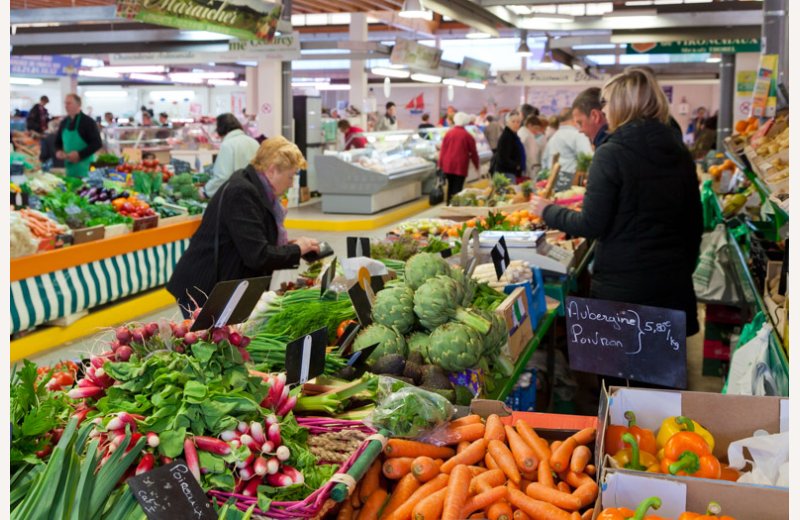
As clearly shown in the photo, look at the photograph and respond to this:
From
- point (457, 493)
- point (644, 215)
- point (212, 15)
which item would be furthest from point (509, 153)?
point (457, 493)

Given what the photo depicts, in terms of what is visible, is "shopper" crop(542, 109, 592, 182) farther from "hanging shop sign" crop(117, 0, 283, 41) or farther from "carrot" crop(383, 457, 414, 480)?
"carrot" crop(383, 457, 414, 480)

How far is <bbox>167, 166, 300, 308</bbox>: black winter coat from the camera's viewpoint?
429 cm

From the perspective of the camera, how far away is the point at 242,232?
14.1 ft

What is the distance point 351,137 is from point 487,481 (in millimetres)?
14279

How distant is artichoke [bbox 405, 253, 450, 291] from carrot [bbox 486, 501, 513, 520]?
49.0 inches

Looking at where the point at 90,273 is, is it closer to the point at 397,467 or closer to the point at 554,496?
the point at 397,467

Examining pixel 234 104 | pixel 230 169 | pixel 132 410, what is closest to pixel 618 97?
pixel 132 410

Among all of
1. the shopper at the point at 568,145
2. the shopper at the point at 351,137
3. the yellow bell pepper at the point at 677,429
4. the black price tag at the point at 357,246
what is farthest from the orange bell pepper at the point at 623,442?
the shopper at the point at 351,137

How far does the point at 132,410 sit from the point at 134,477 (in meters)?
0.29

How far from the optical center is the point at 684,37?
43.8ft

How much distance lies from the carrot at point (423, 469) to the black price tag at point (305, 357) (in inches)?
14.3

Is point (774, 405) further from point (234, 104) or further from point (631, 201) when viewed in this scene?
point (234, 104)

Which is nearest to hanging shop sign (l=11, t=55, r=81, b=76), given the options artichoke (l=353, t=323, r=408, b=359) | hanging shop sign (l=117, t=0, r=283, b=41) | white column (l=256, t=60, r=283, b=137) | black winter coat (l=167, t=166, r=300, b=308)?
white column (l=256, t=60, r=283, b=137)

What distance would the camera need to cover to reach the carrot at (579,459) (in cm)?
221
